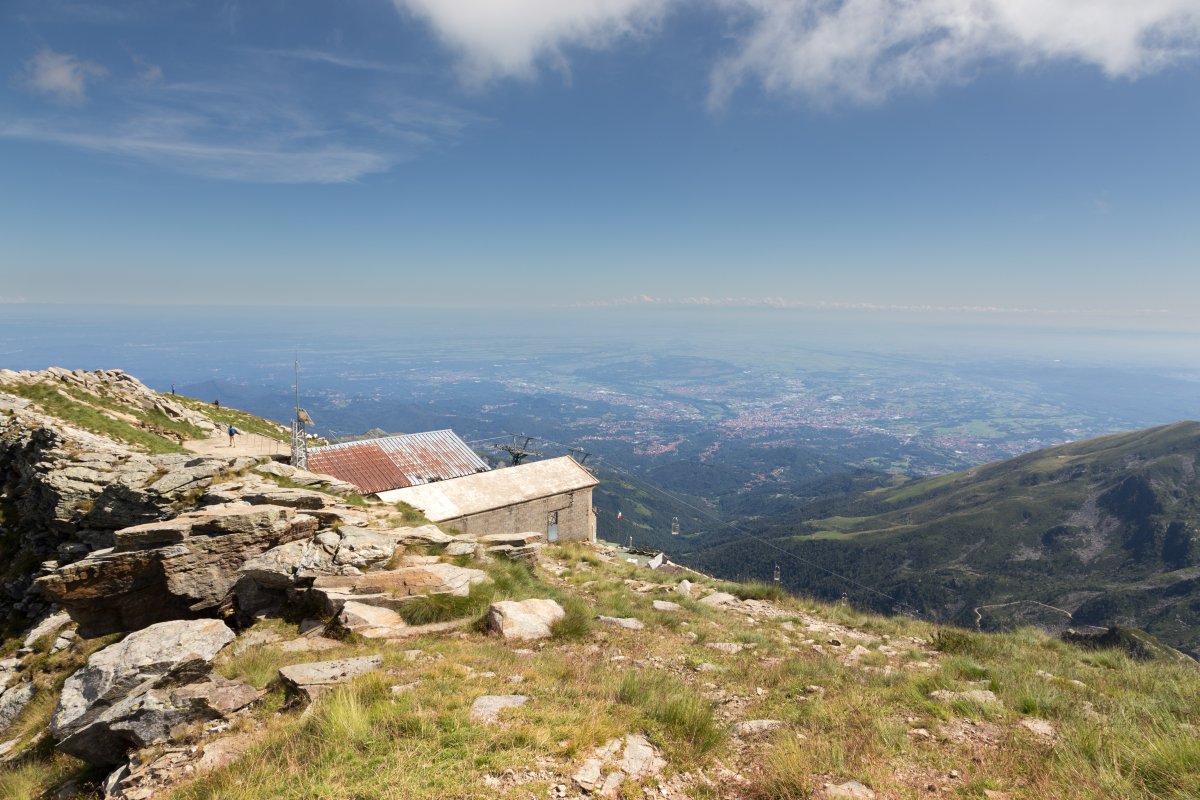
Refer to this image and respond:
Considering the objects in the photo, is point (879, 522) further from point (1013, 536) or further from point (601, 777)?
point (601, 777)

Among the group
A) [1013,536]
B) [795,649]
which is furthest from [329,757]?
[1013,536]

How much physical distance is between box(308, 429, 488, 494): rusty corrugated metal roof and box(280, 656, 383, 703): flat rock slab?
18673 millimetres

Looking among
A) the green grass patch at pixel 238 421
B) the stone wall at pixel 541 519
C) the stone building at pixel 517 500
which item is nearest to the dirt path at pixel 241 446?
the green grass patch at pixel 238 421

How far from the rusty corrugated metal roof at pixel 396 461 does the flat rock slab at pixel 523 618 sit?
654 inches

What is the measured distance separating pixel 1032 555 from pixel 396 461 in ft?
686

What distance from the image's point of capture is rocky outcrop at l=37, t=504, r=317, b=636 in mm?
11594

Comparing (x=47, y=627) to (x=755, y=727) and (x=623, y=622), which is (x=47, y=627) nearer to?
(x=623, y=622)

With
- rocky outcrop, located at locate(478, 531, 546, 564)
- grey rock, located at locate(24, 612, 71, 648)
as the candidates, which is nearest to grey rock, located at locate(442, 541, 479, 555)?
rocky outcrop, located at locate(478, 531, 546, 564)

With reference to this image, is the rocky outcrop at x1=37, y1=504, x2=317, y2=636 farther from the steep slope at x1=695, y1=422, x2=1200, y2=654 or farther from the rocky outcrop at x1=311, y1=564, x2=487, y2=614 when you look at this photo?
the steep slope at x1=695, y1=422, x2=1200, y2=654

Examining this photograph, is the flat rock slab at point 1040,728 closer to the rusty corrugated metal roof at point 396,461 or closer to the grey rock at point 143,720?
the grey rock at point 143,720

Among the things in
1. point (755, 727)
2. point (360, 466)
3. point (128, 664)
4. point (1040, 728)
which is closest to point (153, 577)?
point (128, 664)

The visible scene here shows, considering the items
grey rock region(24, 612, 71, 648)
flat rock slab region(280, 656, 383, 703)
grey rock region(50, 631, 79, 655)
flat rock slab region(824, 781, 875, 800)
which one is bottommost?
grey rock region(24, 612, 71, 648)

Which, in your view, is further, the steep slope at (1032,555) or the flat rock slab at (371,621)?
the steep slope at (1032,555)

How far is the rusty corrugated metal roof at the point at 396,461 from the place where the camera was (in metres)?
27.2
